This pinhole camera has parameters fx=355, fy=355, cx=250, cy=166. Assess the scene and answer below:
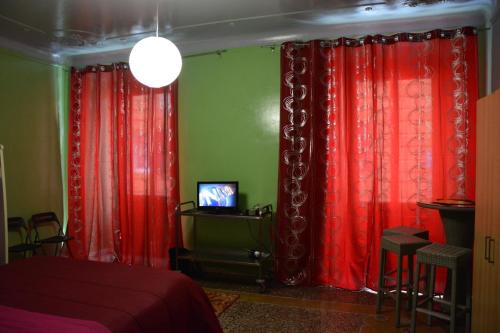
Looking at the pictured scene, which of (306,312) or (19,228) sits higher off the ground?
(19,228)

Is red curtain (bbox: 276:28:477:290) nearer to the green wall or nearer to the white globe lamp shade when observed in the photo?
the white globe lamp shade

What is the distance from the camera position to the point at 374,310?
3.02m

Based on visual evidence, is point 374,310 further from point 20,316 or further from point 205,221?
point 20,316

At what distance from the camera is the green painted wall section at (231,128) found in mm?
3867

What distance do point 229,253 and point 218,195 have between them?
0.63 metres

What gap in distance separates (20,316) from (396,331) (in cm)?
244

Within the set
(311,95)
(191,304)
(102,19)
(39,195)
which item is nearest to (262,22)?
(311,95)

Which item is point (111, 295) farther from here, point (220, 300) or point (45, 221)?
point (45, 221)

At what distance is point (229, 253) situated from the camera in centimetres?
376

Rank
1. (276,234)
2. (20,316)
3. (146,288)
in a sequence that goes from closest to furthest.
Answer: (20,316)
(146,288)
(276,234)

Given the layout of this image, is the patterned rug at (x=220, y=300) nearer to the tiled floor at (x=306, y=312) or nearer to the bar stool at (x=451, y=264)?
the tiled floor at (x=306, y=312)

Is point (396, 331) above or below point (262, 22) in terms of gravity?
below

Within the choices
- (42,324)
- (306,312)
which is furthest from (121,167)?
(42,324)

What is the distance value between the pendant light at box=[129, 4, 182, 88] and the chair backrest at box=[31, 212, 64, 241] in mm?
2835
